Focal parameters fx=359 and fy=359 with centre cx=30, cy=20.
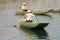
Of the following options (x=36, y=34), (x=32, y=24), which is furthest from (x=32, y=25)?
(x=36, y=34)

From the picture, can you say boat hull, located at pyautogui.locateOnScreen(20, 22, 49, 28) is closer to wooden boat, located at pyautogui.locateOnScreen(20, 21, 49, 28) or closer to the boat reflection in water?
wooden boat, located at pyautogui.locateOnScreen(20, 21, 49, 28)

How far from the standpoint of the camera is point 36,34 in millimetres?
→ 26906

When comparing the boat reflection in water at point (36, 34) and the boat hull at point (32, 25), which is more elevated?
the boat hull at point (32, 25)

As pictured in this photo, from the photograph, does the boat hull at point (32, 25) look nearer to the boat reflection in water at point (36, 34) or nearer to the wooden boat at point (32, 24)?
the wooden boat at point (32, 24)

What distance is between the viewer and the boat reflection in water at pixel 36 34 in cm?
2544

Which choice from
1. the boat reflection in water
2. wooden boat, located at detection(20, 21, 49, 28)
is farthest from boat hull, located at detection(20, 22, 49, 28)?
the boat reflection in water

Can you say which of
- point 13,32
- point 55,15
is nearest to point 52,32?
point 13,32

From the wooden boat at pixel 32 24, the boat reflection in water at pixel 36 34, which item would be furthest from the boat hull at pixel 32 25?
the boat reflection in water at pixel 36 34

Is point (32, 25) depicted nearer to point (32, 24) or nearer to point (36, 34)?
point (32, 24)

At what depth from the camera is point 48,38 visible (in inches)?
993

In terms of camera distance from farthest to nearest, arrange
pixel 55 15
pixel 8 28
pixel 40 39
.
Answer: pixel 55 15, pixel 8 28, pixel 40 39

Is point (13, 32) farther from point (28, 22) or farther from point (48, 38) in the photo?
point (48, 38)

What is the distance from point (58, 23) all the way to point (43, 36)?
17.9 feet

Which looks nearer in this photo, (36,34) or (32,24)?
(36,34)
